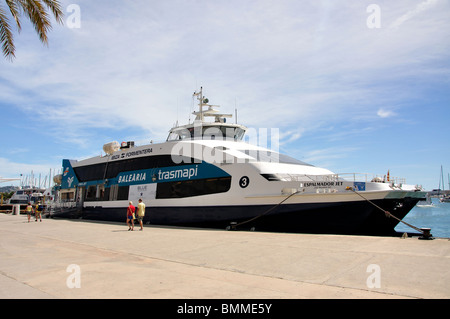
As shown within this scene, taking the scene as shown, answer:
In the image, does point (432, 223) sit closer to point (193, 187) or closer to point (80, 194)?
point (193, 187)

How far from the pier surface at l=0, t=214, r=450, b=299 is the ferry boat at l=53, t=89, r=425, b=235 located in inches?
115

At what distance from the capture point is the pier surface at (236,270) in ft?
14.1

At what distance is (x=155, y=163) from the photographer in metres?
17.6

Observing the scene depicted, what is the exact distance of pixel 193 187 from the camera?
15258 millimetres

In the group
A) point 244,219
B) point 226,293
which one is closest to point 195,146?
point 244,219

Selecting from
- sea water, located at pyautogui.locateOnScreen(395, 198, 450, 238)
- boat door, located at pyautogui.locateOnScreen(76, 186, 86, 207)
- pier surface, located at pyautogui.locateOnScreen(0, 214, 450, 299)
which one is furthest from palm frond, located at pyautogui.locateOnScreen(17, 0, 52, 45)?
sea water, located at pyautogui.locateOnScreen(395, 198, 450, 238)

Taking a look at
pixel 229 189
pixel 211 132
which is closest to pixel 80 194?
pixel 211 132

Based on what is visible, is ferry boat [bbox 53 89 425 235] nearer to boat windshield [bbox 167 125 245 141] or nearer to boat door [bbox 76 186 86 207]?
boat windshield [bbox 167 125 245 141]

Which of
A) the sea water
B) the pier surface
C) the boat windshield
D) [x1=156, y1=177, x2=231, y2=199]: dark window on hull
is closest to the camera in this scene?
the pier surface

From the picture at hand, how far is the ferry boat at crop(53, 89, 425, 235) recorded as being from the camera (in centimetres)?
1104

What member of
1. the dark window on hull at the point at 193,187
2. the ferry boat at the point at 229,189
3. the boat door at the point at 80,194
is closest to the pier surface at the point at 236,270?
the ferry boat at the point at 229,189

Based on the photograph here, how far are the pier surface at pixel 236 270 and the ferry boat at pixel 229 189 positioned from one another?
2.92 metres
